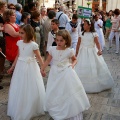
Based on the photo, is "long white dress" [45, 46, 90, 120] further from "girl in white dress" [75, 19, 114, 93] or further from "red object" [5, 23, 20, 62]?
"red object" [5, 23, 20, 62]

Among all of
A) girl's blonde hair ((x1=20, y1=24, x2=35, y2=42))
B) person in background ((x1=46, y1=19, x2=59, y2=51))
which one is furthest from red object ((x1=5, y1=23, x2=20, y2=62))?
girl's blonde hair ((x1=20, y1=24, x2=35, y2=42))

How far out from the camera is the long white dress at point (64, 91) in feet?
12.6

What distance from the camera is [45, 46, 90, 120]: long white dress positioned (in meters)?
3.83

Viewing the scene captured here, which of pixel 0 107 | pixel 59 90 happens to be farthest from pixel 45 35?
pixel 59 90

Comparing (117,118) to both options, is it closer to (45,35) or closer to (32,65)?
(32,65)

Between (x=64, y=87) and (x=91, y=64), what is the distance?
1854mm

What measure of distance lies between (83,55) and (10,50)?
168 centimetres

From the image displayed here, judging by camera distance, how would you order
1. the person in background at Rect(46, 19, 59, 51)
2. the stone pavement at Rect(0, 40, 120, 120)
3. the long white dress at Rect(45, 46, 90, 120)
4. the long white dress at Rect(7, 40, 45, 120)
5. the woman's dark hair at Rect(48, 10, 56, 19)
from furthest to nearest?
the woman's dark hair at Rect(48, 10, 56, 19) → the person in background at Rect(46, 19, 59, 51) → the stone pavement at Rect(0, 40, 120, 120) → the long white dress at Rect(7, 40, 45, 120) → the long white dress at Rect(45, 46, 90, 120)

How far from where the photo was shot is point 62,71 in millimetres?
3914

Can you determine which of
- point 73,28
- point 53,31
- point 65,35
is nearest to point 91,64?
point 53,31

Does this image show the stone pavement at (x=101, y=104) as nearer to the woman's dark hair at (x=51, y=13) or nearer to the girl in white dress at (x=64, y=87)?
the girl in white dress at (x=64, y=87)

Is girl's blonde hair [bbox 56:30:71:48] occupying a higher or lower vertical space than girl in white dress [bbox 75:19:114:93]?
higher

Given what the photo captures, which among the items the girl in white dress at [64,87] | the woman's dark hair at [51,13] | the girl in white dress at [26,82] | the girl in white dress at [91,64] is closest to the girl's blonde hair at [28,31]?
the girl in white dress at [26,82]

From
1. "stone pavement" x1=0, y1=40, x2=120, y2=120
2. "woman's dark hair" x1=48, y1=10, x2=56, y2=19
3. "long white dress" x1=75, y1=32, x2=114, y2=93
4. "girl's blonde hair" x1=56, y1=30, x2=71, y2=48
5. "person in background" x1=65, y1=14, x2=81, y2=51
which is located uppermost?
"woman's dark hair" x1=48, y1=10, x2=56, y2=19
